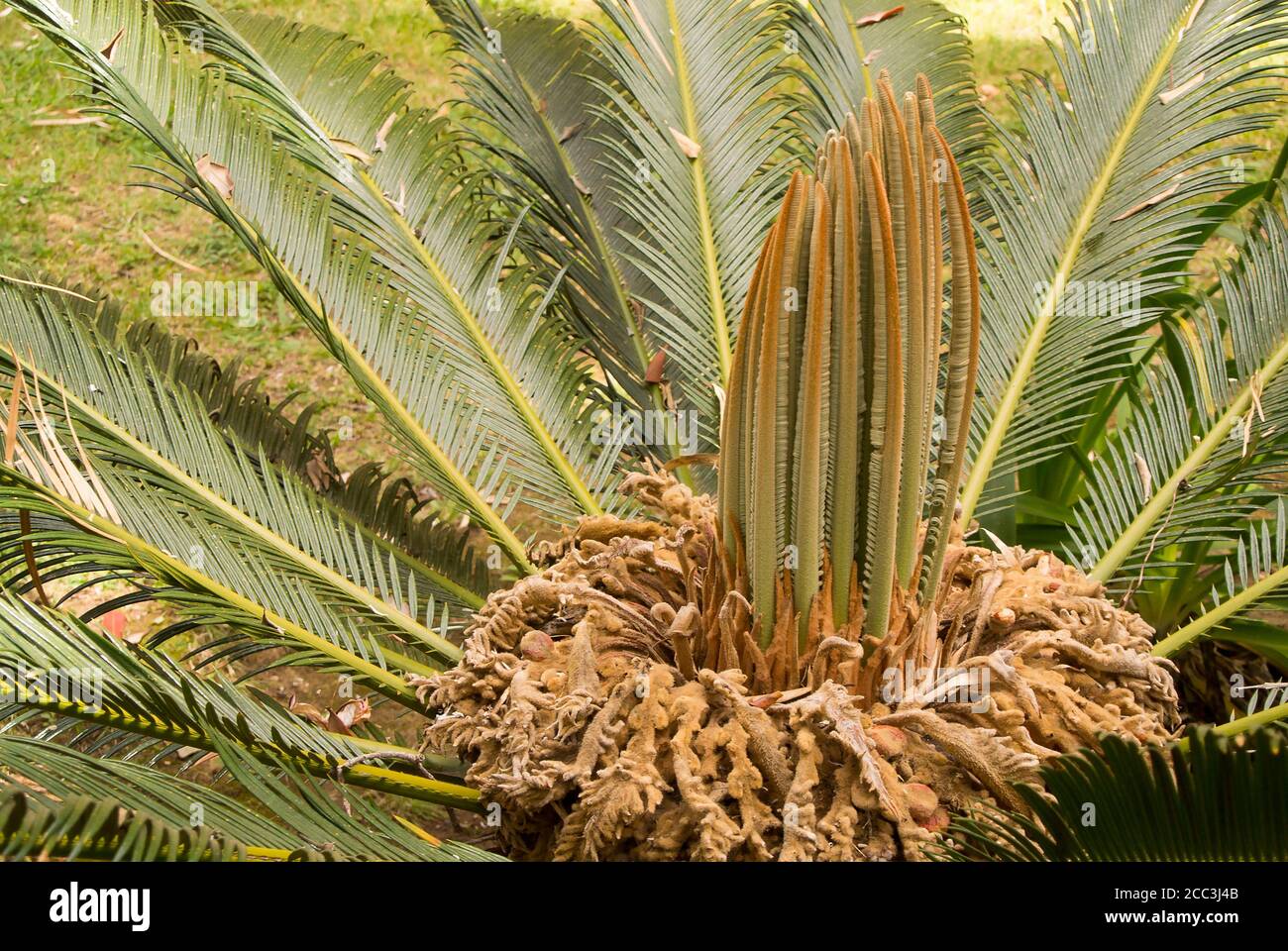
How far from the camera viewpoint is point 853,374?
1877 mm

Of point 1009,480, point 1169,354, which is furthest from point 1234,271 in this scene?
point 1009,480

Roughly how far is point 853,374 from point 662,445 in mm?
1248

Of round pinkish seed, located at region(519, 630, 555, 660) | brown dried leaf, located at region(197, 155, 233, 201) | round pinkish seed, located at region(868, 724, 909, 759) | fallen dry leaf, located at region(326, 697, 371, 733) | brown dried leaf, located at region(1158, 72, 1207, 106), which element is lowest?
round pinkish seed, located at region(868, 724, 909, 759)

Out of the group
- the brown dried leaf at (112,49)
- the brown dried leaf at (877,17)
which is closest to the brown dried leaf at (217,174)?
the brown dried leaf at (112,49)

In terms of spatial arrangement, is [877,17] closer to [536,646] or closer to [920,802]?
[536,646]

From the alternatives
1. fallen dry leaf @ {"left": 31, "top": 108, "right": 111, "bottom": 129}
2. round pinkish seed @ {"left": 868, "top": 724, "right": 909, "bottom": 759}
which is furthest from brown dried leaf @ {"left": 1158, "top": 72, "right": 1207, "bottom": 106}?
fallen dry leaf @ {"left": 31, "top": 108, "right": 111, "bottom": 129}

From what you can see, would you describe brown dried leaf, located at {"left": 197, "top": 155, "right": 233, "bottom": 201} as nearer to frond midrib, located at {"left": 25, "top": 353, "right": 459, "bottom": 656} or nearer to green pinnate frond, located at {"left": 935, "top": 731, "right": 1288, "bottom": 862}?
frond midrib, located at {"left": 25, "top": 353, "right": 459, "bottom": 656}

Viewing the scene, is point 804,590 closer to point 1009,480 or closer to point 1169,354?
point 1009,480

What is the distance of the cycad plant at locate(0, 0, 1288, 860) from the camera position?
1.90 meters

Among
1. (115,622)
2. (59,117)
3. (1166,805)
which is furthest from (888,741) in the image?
(59,117)

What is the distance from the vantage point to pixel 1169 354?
3.06m

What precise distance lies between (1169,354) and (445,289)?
5.55 ft

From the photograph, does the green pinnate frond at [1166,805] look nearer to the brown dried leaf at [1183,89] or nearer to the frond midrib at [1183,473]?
the frond midrib at [1183,473]
